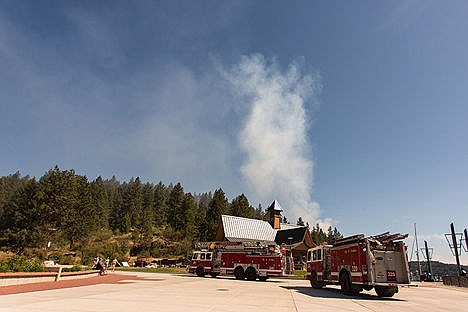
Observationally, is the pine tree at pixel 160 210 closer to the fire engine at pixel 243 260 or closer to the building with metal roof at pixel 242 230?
the building with metal roof at pixel 242 230

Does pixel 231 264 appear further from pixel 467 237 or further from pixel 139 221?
pixel 139 221

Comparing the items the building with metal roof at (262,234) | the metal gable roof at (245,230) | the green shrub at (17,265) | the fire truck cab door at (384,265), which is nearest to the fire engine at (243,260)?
the fire truck cab door at (384,265)

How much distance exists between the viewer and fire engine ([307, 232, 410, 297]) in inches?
637

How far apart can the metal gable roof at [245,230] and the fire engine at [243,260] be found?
3147 centimetres

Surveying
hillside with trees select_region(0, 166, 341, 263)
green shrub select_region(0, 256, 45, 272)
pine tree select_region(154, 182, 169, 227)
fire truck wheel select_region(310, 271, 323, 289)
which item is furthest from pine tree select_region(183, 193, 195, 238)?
green shrub select_region(0, 256, 45, 272)

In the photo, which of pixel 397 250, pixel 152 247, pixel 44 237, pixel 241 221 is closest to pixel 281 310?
pixel 397 250

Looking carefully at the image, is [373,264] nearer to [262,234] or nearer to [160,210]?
[262,234]

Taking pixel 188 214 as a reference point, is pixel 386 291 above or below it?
below

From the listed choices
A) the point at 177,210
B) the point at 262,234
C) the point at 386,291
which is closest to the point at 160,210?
the point at 177,210

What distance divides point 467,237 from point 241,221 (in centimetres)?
4244

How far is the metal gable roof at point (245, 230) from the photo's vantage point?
65.7 metres

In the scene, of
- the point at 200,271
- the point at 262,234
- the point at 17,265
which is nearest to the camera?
the point at 17,265

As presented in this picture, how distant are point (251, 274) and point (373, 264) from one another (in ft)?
51.6

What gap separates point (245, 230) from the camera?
68.9 meters
